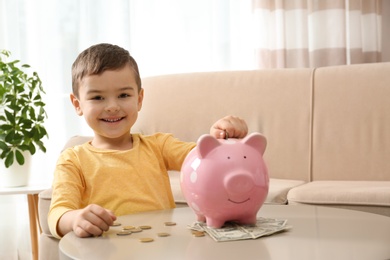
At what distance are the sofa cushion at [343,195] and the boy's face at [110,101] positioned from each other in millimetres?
925

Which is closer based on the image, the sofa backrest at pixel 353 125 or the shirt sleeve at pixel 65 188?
the shirt sleeve at pixel 65 188

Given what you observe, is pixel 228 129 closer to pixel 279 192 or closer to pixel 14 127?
pixel 279 192

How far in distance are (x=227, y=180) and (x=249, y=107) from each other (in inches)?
71.7

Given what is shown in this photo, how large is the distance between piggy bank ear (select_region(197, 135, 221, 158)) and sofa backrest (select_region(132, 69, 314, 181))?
1.69 metres

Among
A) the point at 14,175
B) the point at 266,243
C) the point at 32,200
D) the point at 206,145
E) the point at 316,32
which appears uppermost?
the point at 316,32

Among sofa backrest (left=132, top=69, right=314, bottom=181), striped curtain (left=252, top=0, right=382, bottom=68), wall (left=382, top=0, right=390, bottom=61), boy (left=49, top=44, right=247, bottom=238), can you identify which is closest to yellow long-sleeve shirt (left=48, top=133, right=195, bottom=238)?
boy (left=49, top=44, right=247, bottom=238)

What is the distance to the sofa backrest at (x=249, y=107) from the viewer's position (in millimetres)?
2799

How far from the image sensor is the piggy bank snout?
1089 millimetres

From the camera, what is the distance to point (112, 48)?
5.08 feet

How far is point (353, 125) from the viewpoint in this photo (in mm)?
2732

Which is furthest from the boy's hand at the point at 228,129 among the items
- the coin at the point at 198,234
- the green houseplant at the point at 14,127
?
the green houseplant at the point at 14,127

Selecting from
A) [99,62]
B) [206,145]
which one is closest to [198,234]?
[206,145]

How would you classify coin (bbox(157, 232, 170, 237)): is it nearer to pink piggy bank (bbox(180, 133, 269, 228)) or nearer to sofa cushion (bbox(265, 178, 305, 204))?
pink piggy bank (bbox(180, 133, 269, 228))

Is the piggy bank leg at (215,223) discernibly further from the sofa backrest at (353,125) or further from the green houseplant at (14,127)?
the green houseplant at (14,127)
